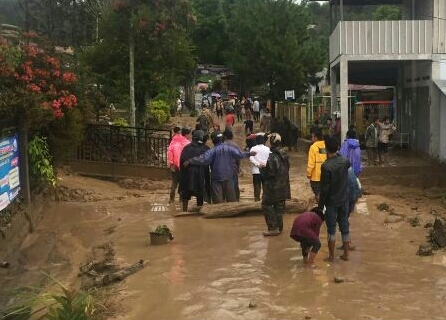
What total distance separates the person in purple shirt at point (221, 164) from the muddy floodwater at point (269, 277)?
39.1 inches

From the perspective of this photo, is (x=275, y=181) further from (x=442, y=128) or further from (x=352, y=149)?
(x=442, y=128)

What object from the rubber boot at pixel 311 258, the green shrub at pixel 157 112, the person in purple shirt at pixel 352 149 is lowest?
the rubber boot at pixel 311 258

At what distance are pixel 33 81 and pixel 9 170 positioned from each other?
1934mm

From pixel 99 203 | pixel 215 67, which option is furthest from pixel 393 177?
pixel 215 67

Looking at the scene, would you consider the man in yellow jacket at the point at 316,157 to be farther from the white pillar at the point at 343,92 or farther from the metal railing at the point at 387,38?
the metal railing at the point at 387,38

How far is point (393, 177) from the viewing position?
1808 centimetres

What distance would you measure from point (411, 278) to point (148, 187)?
1058cm

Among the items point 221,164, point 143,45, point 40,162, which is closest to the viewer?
point 221,164

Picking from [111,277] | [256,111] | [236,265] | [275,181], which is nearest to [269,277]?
[236,265]

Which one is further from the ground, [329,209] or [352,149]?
[352,149]

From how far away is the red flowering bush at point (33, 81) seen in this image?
11164mm

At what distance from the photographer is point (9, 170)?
1096 centimetres

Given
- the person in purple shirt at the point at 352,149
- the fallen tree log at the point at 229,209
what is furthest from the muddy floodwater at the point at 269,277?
the person in purple shirt at the point at 352,149

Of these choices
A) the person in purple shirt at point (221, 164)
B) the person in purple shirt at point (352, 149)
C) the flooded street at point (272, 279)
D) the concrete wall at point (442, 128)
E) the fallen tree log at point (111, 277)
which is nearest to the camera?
the flooded street at point (272, 279)
